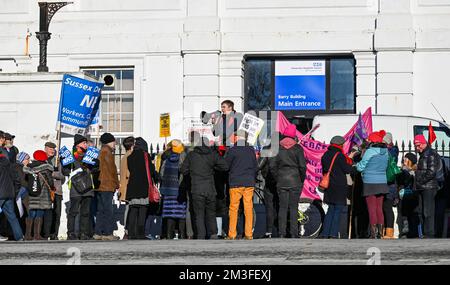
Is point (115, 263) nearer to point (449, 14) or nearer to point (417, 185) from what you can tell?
point (417, 185)

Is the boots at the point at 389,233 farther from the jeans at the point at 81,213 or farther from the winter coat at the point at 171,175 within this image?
the jeans at the point at 81,213

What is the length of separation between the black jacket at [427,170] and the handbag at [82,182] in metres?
5.70

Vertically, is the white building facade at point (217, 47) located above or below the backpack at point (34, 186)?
above

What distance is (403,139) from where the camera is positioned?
29.5m

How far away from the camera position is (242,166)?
2284cm

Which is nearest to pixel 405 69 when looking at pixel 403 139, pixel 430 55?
pixel 430 55

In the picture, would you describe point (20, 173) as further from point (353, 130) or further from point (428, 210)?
point (428, 210)

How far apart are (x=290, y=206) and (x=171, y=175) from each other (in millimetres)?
2339

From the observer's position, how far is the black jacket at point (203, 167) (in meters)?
23.2

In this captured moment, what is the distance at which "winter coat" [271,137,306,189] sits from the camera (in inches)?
917

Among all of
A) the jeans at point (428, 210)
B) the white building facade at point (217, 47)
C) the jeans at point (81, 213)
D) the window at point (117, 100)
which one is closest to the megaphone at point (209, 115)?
the jeans at point (81, 213)

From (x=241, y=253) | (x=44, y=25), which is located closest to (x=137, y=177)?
(x=241, y=253)

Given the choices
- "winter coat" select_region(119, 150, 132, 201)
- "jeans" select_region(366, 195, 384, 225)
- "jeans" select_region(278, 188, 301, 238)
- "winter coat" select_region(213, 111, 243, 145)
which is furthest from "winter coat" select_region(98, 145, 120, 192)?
"jeans" select_region(366, 195, 384, 225)
